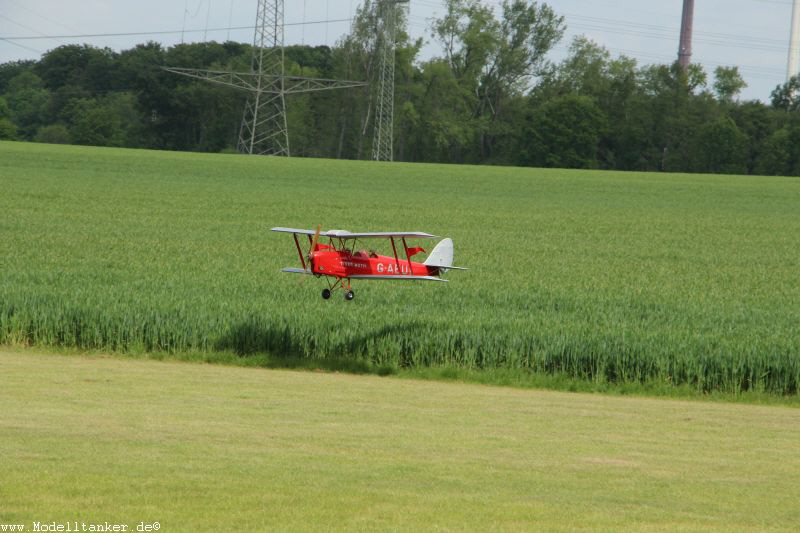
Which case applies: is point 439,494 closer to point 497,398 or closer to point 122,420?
point 122,420

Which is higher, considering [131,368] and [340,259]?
[340,259]

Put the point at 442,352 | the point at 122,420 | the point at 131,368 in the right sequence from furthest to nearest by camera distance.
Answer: the point at 442,352, the point at 131,368, the point at 122,420

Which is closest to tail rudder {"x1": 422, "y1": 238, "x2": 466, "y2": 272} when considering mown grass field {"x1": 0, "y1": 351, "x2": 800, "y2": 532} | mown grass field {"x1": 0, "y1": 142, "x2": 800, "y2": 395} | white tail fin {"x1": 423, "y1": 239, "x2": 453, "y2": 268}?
white tail fin {"x1": 423, "y1": 239, "x2": 453, "y2": 268}

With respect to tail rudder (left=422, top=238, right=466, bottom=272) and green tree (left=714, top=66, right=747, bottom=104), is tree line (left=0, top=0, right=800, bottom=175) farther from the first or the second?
tail rudder (left=422, top=238, right=466, bottom=272)

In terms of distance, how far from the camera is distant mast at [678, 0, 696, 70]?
523ft

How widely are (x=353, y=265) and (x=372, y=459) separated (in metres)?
3.19

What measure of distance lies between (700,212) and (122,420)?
61801 millimetres

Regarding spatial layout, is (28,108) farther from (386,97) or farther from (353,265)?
(353,265)

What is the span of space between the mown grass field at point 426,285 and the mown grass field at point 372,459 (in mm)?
3368

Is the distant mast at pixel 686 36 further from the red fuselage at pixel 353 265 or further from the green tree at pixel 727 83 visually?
the red fuselage at pixel 353 265

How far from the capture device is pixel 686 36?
167m

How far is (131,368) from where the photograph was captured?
18141 mm

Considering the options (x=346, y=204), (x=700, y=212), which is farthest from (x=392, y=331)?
(x=700, y=212)

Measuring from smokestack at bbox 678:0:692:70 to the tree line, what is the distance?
16.3ft
